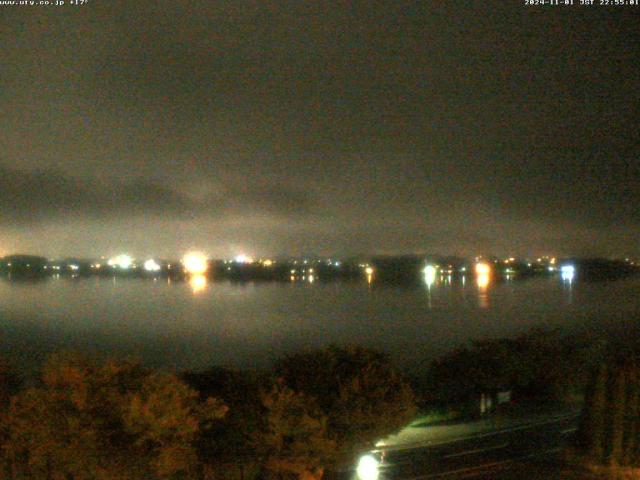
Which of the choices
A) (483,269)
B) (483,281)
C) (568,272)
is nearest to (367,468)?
(483,281)

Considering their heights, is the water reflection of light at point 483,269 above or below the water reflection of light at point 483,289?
above

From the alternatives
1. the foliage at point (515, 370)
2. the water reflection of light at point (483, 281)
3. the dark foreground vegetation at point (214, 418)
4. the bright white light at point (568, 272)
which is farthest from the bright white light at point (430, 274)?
the dark foreground vegetation at point (214, 418)

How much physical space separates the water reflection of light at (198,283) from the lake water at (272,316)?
0.53 m

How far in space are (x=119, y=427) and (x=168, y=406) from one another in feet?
2.28

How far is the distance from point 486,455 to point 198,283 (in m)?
84.4

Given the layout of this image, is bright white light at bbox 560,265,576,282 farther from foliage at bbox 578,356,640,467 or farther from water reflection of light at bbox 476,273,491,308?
foliage at bbox 578,356,640,467

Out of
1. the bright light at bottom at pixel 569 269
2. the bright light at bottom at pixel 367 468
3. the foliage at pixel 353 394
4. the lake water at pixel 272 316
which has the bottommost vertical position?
the lake water at pixel 272 316

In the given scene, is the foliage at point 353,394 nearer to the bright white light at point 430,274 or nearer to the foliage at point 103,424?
the foliage at point 103,424

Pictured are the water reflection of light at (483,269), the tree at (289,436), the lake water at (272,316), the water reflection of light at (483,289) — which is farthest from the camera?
the water reflection of light at (483,269)

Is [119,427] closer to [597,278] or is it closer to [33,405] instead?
[33,405]

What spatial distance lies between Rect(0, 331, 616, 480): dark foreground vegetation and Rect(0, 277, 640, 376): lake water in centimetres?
1865

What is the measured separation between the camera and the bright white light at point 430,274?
332ft

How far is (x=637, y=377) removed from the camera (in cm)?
969

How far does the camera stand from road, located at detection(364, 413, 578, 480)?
1104cm
